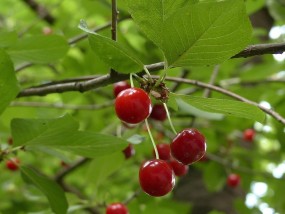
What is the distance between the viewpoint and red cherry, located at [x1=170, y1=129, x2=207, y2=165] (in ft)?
3.59

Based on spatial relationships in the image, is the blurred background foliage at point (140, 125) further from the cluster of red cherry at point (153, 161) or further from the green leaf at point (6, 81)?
the cluster of red cherry at point (153, 161)

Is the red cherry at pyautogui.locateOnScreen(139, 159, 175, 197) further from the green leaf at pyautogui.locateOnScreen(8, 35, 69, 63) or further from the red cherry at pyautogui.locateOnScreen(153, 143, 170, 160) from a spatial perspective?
the green leaf at pyautogui.locateOnScreen(8, 35, 69, 63)

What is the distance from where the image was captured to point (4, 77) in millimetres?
1218

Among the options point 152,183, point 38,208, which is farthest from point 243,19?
point 38,208

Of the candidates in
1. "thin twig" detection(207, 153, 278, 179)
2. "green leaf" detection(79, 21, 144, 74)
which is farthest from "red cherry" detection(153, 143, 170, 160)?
"thin twig" detection(207, 153, 278, 179)

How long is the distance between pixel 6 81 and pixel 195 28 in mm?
562

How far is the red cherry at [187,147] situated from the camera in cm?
109

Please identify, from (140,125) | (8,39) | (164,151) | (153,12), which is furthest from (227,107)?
(140,125)

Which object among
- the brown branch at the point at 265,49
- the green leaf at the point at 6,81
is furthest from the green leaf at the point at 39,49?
the brown branch at the point at 265,49

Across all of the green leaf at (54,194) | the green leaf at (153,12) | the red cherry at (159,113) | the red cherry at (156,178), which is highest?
the green leaf at (153,12)

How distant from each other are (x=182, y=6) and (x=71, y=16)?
2.24m

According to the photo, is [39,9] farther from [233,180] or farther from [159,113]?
[159,113]

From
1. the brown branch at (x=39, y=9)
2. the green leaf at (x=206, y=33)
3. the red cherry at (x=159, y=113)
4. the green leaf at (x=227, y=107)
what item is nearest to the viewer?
the green leaf at (x=206, y=33)

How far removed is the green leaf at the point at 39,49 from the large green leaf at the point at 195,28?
709 millimetres
